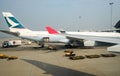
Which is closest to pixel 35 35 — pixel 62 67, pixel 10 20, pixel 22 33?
pixel 22 33

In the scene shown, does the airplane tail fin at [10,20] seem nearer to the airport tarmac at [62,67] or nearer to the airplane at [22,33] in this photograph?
the airplane at [22,33]

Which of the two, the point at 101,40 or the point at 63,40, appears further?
the point at 63,40

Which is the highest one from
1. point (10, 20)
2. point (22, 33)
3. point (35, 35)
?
point (10, 20)

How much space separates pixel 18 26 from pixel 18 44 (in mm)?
8940

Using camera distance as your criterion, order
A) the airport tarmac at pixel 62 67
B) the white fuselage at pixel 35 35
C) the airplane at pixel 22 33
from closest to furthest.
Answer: the airport tarmac at pixel 62 67 < the white fuselage at pixel 35 35 < the airplane at pixel 22 33

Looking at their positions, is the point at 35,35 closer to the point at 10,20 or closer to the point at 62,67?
the point at 10,20

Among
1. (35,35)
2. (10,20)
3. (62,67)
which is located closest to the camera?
(62,67)

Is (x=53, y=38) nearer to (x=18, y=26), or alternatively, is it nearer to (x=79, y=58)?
(x=18, y=26)

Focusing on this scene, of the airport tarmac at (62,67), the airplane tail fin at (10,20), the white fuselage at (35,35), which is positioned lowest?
the airport tarmac at (62,67)

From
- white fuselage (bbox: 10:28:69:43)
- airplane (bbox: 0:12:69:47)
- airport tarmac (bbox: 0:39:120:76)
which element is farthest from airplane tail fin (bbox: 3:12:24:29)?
airport tarmac (bbox: 0:39:120:76)

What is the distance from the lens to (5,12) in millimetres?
29375

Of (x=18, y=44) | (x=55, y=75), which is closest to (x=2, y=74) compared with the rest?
(x=55, y=75)

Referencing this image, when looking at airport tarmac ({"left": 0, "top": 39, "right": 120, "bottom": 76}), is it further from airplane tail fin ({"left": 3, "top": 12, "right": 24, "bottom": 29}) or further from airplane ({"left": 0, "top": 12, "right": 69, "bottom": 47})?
airplane tail fin ({"left": 3, "top": 12, "right": 24, "bottom": 29})

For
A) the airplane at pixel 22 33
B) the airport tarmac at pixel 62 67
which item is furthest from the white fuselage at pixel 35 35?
the airport tarmac at pixel 62 67
